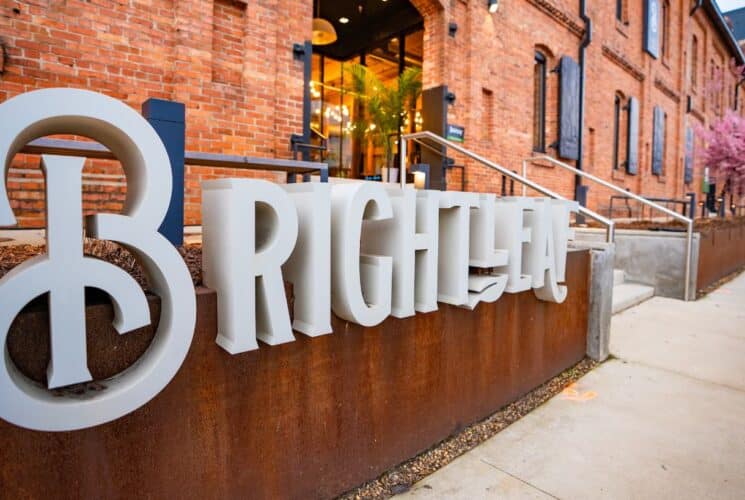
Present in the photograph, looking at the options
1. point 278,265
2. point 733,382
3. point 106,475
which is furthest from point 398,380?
point 733,382

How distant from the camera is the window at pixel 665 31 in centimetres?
1249

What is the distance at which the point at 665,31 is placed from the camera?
1266 centimetres

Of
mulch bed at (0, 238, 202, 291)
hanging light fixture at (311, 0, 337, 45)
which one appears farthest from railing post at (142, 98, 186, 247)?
hanging light fixture at (311, 0, 337, 45)

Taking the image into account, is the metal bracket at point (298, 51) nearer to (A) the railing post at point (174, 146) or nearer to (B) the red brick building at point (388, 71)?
(B) the red brick building at point (388, 71)

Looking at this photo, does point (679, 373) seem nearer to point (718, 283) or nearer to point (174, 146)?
point (174, 146)

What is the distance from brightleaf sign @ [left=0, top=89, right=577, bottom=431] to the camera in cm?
90

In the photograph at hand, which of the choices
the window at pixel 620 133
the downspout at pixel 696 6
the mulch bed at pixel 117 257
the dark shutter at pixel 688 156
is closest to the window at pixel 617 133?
the window at pixel 620 133

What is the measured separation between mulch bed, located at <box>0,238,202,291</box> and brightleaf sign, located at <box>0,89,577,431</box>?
114 millimetres

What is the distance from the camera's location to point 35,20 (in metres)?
3.02

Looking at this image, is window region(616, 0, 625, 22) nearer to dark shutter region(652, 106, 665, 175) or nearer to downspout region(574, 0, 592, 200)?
downspout region(574, 0, 592, 200)

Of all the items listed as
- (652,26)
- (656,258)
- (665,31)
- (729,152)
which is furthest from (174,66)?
(665,31)

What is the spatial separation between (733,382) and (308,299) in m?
2.83

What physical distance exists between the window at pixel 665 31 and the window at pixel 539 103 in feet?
23.1

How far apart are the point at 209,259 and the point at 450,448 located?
1348 mm
